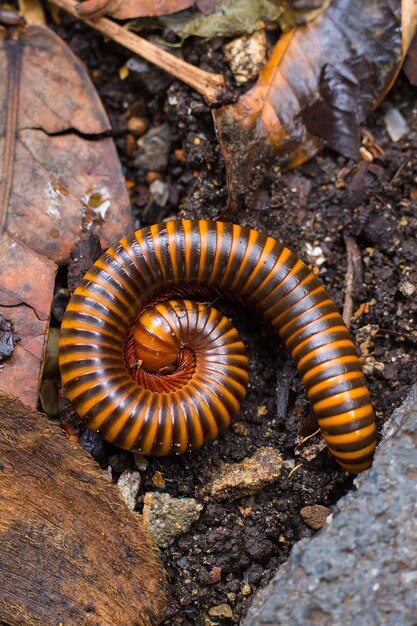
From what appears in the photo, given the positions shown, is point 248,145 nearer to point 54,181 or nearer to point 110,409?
point 54,181

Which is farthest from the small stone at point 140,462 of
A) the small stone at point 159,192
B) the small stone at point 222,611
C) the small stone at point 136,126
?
the small stone at point 136,126

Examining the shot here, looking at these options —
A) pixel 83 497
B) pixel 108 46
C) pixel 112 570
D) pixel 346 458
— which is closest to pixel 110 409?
pixel 83 497

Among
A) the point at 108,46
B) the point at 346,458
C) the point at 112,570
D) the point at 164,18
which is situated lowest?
the point at 112,570

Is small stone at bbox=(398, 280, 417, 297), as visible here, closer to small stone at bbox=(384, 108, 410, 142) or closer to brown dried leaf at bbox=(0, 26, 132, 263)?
small stone at bbox=(384, 108, 410, 142)

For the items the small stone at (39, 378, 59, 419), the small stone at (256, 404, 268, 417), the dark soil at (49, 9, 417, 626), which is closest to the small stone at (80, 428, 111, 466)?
the dark soil at (49, 9, 417, 626)

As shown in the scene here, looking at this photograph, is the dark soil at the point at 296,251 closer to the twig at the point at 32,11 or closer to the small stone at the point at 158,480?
the small stone at the point at 158,480

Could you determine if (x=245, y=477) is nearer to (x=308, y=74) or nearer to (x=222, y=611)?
(x=222, y=611)
